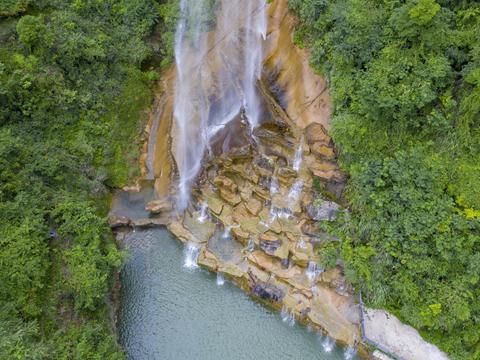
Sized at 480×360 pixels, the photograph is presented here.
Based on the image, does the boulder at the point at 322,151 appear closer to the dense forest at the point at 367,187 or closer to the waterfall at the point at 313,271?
the dense forest at the point at 367,187

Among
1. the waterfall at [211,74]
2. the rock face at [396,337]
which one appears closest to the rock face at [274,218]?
the rock face at [396,337]

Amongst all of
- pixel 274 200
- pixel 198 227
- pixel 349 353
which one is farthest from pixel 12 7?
pixel 349 353

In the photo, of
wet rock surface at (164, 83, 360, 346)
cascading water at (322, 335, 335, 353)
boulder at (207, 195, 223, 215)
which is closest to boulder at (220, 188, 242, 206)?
wet rock surface at (164, 83, 360, 346)

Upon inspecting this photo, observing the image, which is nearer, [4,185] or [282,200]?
[4,185]

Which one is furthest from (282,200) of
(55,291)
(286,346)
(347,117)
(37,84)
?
(37,84)

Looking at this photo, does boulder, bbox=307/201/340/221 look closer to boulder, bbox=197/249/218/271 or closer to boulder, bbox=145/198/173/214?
boulder, bbox=197/249/218/271

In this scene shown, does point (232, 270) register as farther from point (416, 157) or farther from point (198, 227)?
point (416, 157)

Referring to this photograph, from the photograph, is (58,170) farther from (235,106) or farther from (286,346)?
(286,346)
